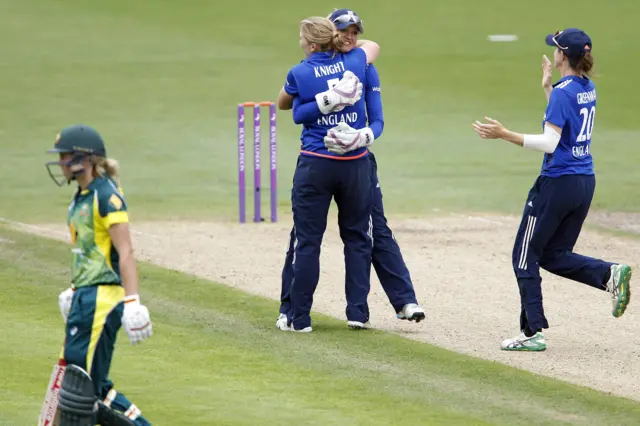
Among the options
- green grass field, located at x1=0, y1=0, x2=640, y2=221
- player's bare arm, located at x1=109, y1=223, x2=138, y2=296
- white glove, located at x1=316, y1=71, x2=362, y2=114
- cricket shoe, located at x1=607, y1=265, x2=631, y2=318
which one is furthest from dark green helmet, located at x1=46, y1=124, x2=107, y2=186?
green grass field, located at x1=0, y1=0, x2=640, y2=221

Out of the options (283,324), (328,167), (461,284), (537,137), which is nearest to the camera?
(537,137)

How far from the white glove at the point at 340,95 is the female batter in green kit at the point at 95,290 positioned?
10.5 ft

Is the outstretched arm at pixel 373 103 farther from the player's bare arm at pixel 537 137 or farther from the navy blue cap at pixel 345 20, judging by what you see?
the player's bare arm at pixel 537 137

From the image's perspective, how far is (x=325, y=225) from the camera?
10.2 metres

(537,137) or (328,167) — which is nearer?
(537,137)

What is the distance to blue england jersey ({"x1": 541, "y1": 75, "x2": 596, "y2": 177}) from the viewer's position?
9.45m

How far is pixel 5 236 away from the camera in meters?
14.4

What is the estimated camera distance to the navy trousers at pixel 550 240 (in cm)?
966

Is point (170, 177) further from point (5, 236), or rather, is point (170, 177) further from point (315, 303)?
point (315, 303)

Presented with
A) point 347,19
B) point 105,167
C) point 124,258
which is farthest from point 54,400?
point 347,19

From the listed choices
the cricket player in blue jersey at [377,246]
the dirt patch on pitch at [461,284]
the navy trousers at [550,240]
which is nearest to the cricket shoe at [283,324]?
the cricket player in blue jersey at [377,246]

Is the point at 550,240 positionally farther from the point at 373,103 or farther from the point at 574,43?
the point at 373,103

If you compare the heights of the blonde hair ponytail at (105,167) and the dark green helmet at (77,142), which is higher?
the dark green helmet at (77,142)

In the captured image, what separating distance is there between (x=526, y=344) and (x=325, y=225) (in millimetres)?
1744
